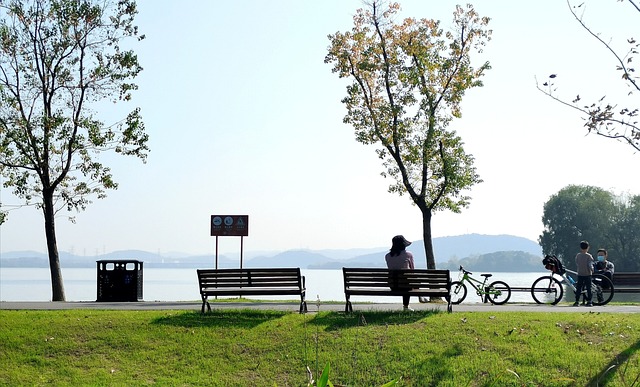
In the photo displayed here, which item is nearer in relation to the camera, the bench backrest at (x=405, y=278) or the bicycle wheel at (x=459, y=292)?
the bench backrest at (x=405, y=278)

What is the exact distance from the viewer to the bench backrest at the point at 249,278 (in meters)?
17.9

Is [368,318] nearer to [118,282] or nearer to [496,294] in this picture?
[496,294]

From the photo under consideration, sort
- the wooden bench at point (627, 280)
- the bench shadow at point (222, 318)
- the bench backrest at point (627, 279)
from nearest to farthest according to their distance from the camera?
the bench shadow at point (222, 318)
the wooden bench at point (627, 280)
the bench backrest at point (627, 279)

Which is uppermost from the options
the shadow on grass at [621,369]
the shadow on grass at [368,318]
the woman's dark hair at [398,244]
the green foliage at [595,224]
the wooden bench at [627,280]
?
the green foliage at [595,224]

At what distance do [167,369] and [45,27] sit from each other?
18174mm

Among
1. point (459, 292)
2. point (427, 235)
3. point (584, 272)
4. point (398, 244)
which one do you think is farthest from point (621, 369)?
point (427, 235)

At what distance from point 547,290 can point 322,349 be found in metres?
10.4

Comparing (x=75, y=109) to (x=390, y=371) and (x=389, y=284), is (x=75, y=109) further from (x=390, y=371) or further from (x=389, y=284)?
(x=390, y=371)

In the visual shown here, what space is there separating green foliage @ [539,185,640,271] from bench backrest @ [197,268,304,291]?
64.6 meters

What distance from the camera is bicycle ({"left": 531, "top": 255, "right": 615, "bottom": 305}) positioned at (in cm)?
2255

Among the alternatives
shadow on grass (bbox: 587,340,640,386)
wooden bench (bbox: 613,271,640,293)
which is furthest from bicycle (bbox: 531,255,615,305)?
shadow on grass (bbox: 587,340,640,386)

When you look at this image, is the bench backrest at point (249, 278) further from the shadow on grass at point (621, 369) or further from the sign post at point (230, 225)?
the sign post at point (230, 225)

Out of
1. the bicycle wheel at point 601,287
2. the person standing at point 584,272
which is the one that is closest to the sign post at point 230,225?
the person standing at point 584,272

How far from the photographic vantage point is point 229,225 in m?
28.2
